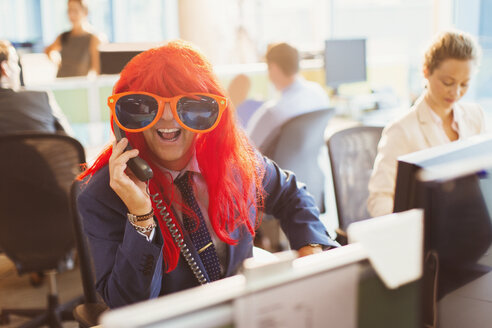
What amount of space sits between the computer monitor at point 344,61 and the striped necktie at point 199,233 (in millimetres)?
3286

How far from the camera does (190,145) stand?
123 cm

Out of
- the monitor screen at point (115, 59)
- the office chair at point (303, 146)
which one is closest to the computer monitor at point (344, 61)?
the office chair at point (303, 146)

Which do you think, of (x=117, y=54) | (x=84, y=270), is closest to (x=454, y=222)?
(x=84, y=270)

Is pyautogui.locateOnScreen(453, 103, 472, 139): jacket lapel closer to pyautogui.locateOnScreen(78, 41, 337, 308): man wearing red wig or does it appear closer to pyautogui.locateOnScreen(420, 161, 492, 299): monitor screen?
pyautogui.locateOnScreen(78, 41, 337, 308): man wearing red wig

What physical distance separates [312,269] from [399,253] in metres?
0.12

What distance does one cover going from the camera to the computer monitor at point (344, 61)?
14.3 ft

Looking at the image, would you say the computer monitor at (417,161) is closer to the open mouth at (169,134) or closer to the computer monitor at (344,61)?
the open mouth at (169,134)

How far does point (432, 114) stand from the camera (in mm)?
1826

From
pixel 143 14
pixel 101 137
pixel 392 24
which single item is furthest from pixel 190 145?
pixel 392 24

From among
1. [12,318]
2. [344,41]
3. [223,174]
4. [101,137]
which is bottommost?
[12,318]

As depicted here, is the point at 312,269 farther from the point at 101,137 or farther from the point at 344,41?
the point at 344,41

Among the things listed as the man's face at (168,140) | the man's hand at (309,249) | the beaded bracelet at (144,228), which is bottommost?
the man's hand at (309,249)

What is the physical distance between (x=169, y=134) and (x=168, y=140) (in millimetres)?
16

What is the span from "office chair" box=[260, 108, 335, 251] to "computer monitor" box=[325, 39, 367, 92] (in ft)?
5.53
